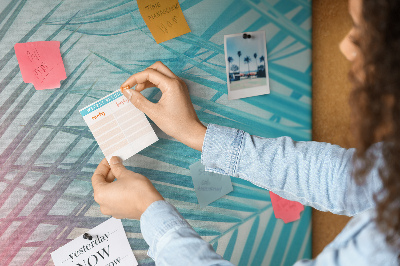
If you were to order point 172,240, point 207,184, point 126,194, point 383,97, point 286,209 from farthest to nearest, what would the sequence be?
point 286,209, point 207,184, point 126,194, point 172,240, point 383,97

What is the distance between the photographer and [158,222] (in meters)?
0.54

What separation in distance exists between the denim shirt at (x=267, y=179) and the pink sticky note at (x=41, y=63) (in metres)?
0.36

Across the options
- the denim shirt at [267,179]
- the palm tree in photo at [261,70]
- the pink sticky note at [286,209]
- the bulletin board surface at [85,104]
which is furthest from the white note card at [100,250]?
the palm tree in photo at [261,70]

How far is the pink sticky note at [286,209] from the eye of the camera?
3.26 ft

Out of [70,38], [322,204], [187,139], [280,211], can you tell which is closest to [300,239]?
[280,211]

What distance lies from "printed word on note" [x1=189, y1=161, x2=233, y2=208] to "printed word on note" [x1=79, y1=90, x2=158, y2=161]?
0.19 metres

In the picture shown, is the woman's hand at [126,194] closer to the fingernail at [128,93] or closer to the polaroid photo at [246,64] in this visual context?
the fingernail at [128,93]

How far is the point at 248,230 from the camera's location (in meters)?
0.96

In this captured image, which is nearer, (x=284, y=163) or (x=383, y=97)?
(x=383, y=97)

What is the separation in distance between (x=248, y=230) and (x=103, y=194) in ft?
1.64

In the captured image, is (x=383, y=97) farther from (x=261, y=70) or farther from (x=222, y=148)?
(x=261, y=70)

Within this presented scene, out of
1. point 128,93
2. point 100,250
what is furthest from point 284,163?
point 100,250

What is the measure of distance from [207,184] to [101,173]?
0.30 meters

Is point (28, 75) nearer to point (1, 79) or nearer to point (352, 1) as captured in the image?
point (1, 79)
